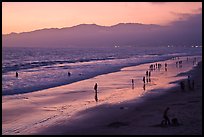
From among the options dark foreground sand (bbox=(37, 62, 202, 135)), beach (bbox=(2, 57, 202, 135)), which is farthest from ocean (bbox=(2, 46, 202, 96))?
dark foreground sand (bbox=(37, 62, 202, 135))

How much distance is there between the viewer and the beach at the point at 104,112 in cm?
1761

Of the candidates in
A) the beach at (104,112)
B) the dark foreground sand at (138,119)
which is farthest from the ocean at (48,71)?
the dark foreground sand at (138,119)

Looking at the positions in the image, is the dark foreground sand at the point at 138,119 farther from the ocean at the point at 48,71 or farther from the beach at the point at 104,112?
the ocean at the point at 48,71

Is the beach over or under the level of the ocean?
under

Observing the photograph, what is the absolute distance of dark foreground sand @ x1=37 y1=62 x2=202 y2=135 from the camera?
1672cm

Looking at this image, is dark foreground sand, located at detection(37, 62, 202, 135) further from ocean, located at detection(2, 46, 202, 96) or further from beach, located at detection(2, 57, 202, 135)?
ocean, located at detection(2, 46, 202, 96)

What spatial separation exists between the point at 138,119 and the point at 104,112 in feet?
11.7

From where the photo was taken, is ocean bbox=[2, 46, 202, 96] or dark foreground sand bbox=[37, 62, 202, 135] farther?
ocean bbox=[2, 46, 202, 96]

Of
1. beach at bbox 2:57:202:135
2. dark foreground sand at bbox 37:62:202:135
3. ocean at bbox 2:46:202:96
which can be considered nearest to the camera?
dark foreground sand at bbox 37:62:202:135

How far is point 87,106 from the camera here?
26.0m

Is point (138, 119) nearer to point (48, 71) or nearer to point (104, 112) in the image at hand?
point (104, 112)

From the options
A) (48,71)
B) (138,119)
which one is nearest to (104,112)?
(138,119)

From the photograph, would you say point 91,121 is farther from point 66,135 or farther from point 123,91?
point 123,91

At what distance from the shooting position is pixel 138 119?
66.3ft
